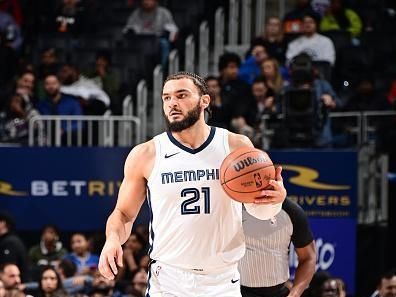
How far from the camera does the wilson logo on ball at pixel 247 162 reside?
6507 millimetres

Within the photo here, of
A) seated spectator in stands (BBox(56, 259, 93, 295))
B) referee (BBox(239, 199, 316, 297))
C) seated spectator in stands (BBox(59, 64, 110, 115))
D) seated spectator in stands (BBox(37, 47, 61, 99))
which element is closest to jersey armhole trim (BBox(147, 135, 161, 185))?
referee (BBox(239, 199, 316, 297))

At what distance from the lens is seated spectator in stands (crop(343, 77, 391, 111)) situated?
14.3 metres

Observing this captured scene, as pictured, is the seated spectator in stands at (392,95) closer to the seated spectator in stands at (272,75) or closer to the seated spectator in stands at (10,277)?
the seated spectator in stands at (272,75)

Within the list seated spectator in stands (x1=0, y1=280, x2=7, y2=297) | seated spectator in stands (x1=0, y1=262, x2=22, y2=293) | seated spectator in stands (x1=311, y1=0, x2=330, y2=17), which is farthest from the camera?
seated spectator in stands (x1=311, y1=0, x2=330, y2=17)

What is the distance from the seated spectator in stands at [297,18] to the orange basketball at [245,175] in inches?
348

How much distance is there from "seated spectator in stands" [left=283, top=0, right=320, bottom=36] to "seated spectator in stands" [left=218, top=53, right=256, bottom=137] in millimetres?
1108

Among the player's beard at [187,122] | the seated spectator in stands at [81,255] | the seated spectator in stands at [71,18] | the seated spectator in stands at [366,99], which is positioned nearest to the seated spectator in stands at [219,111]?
the seated spectator in stands at [366,99]

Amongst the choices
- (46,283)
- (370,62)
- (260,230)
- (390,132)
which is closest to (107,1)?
(370,62)

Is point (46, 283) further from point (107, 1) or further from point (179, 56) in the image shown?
point (107, 1)

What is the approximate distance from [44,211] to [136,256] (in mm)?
1203

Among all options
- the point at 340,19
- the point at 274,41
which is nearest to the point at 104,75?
the point at 274,41

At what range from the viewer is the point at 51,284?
11188 millimetres

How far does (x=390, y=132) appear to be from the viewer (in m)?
13.5

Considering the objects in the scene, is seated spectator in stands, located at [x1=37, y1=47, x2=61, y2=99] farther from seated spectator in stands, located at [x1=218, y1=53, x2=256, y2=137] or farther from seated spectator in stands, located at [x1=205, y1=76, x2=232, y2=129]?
seated spectator in stands, located at [x1=205, y1=76, x2=232, y2=129]
